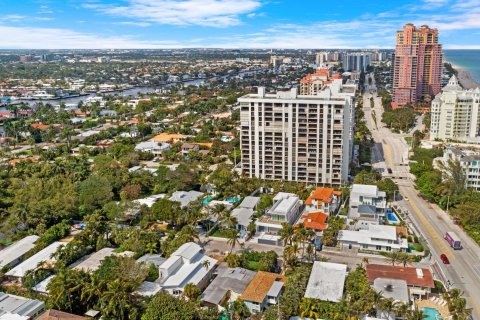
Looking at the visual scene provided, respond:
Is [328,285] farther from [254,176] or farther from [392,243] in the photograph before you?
[254,176]

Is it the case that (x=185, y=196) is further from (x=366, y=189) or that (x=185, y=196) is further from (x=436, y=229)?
(x=436, y=229)

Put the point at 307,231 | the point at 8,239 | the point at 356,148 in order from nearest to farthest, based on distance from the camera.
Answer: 1. the point at 307,231
2. the point at 8,239
3. the point at 356,148

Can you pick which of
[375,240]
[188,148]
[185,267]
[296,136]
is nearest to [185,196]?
[296,136]

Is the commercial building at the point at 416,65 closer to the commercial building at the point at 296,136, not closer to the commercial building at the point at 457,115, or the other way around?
the commercial building at the point at 457,115

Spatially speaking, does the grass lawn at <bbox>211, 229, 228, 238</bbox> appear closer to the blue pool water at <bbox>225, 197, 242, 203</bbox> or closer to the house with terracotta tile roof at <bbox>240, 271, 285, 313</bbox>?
the blue pool water at <bbox>225, 197, 242, 203</bbox>

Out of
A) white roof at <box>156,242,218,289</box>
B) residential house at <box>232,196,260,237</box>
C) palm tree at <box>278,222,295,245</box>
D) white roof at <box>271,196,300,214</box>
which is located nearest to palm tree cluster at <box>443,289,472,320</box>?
palm tree at <box>278,222,295,245</box>

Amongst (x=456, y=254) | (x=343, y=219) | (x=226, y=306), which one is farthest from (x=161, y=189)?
(x=456, y=254)
